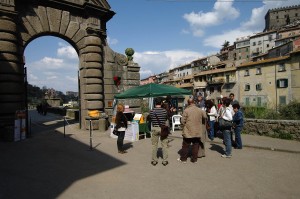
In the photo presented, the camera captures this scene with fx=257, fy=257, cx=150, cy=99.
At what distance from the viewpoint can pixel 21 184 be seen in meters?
5.55

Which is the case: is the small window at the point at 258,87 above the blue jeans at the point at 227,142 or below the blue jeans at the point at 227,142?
above

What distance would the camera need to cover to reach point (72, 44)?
14.4 meters

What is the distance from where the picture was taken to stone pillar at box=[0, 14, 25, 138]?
36.6ft

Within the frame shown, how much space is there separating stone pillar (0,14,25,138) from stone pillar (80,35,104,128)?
11.4 ft

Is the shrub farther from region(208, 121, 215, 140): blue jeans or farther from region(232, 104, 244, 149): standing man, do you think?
region(232, 104, 244, 149): standing man

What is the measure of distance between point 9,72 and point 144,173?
848cm

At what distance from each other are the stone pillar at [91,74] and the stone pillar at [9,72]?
136 inches

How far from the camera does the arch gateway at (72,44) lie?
11297 millimetres

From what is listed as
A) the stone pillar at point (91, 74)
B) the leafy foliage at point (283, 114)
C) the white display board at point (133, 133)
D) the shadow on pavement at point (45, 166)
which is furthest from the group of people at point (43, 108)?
the leafy foliage at point (283, 114)

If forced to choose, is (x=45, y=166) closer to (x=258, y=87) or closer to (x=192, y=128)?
(x=192, y=128)

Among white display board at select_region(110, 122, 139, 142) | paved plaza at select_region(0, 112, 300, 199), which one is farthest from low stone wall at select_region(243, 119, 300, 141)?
white display board at select_region(110, 122, 139, 142)

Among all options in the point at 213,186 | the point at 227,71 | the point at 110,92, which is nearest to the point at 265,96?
the point at 227,71

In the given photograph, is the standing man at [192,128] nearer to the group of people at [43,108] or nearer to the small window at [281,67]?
the group of people at [43,108]

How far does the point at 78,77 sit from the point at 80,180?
9847 millimetres
